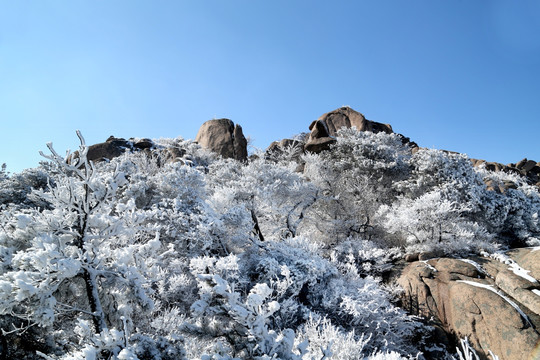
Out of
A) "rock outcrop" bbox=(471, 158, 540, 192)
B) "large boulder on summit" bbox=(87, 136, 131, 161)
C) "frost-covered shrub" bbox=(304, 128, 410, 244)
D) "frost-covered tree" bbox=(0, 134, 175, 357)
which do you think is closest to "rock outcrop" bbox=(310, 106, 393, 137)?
"frost-covered shrub" bbox=(304, 128, 410, 244)

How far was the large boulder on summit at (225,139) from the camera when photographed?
3353 cm

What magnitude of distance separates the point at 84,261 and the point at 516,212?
73.3 feet

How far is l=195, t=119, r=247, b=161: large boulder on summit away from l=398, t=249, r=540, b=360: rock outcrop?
81.9ft

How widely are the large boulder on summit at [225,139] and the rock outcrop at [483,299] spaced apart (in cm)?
2497

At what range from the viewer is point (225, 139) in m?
34.2

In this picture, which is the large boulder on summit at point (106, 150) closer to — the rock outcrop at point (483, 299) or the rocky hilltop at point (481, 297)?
the rocky hilltop at point (481, 297)

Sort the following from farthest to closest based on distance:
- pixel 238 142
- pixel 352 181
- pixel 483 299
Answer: pixel 238 142
pixel 352 181
pixel 483 299

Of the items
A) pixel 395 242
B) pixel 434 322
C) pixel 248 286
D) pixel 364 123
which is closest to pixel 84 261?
pixel 248 286

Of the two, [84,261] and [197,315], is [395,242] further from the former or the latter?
[84,261]

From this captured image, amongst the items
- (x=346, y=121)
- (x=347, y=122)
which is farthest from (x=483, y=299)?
(x=346, y=121)

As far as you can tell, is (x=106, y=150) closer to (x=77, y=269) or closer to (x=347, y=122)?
(x=347, y=122)

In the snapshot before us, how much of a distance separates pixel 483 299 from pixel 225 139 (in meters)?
29.4

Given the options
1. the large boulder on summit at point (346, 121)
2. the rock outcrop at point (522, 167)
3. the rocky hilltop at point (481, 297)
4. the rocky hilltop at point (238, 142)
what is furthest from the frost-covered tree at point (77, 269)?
the rock outcrop at point (522, 167)

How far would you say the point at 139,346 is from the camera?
3.57 meters
